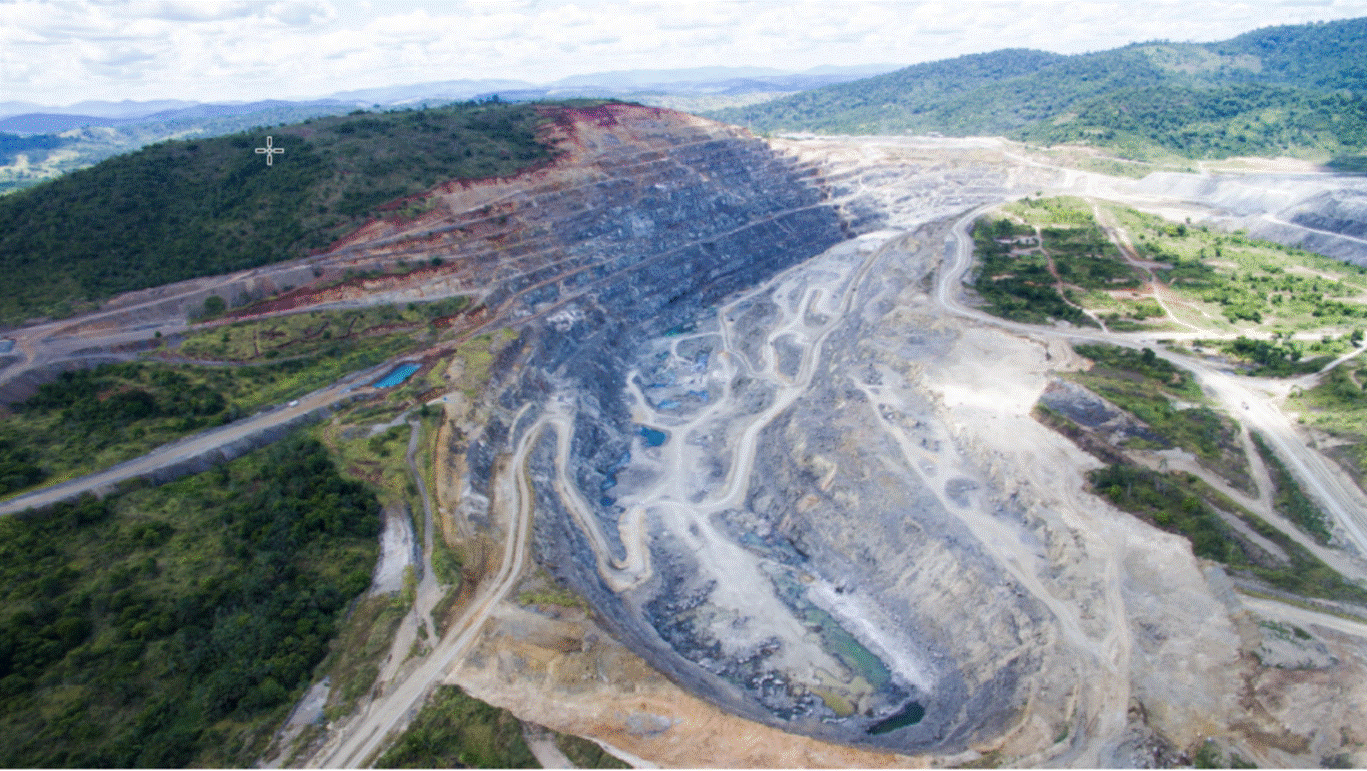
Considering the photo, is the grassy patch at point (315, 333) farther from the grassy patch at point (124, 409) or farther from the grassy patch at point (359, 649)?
the grassy patch at point (359, 649)

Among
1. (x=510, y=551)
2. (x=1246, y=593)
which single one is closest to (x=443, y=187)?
(x=510, y=551)

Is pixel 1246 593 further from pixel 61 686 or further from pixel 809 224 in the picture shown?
pixel 809 224

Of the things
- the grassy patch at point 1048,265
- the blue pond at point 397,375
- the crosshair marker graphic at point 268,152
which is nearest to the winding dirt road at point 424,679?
the blue pond at point 397,375

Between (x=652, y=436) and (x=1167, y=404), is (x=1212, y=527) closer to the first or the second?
(x=1167, y=404)

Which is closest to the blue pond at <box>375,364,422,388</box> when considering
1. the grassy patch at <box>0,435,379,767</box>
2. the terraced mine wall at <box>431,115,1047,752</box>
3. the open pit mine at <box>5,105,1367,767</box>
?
the open pit mine at <box>5,105,1367,767</box>

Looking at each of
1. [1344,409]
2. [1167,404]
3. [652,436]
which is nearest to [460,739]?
[652,436]

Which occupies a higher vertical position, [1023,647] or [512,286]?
[512,286]

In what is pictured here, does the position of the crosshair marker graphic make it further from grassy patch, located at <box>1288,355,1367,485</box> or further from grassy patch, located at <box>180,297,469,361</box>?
grassy patch, located at <box>1288,355,1367,485</box>
